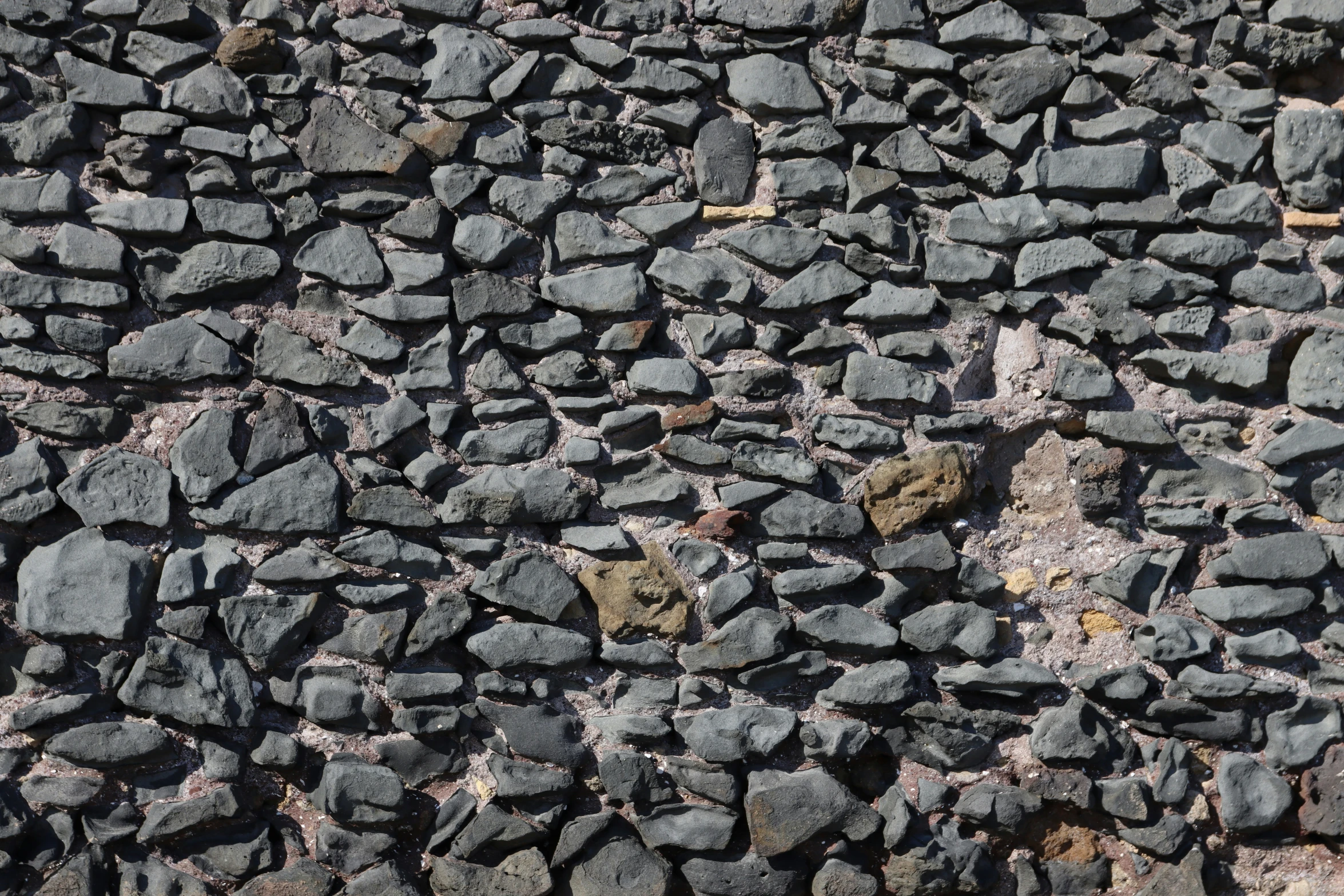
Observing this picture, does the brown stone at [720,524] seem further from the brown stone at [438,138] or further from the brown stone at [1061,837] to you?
the brown stone at [438,138]

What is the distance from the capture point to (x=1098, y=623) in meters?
2.08

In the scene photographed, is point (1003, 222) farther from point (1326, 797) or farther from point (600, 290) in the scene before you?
point (1326, 797)

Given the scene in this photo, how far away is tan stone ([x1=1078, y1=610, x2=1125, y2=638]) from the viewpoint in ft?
6.82

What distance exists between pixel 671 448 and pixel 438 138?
870 millimetres

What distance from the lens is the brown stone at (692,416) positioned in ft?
6.86

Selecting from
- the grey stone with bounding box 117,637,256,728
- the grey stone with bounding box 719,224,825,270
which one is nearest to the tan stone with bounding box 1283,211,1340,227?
the grey stone with bounding box 719,224,825,270

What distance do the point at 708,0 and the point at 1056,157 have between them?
85 centimetres

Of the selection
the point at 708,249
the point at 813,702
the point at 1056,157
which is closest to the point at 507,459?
the point at 708,249

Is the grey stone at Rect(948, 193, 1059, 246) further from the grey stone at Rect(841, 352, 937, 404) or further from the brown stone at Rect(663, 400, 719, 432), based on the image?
the brown stone at Rect(663, 400, 719, 432)

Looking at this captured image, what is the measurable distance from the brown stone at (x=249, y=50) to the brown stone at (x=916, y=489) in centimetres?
165

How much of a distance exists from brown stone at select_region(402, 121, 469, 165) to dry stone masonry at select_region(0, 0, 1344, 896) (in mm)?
10

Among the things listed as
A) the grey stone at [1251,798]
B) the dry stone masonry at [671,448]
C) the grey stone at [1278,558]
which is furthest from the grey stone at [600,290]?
the grey stone at [1251,798]

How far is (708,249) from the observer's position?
2146mm

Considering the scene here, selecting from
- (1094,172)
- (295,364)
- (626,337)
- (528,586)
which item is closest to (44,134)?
(295,364)
